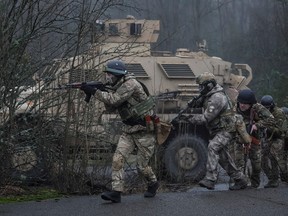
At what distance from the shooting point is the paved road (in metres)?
7.66

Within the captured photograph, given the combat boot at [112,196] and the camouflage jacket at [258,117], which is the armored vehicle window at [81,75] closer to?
the combat boot at [112,196]

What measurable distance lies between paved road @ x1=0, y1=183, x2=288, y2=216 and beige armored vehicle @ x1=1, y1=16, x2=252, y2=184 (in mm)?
1682

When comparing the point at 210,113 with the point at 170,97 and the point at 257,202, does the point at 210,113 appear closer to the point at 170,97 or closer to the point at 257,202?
the point at 257,202

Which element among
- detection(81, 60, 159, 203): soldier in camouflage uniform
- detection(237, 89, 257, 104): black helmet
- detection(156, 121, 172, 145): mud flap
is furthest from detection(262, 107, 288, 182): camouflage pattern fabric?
detection(81, 60, 159, 203): soldier in camouflage uniform

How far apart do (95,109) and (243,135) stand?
2.15 meters

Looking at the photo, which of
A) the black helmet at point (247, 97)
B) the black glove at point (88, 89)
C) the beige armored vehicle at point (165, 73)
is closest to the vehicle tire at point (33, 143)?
the beige armored vehicle at point (165, 73)

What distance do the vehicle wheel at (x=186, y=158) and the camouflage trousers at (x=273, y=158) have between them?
3.57 feet

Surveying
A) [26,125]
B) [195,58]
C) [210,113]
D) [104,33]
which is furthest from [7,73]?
[195,58]

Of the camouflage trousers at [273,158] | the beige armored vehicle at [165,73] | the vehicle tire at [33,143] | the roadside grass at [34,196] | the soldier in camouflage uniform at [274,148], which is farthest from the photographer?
the camouflage trousers at [273,158]

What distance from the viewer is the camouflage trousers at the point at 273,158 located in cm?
1127

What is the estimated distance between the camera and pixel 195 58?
14.4 m

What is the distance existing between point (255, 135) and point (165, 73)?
3788 mm

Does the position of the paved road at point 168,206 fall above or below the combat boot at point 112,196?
below

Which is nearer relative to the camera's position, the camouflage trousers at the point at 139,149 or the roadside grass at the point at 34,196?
the camouflage trousers at the point at 139,149
